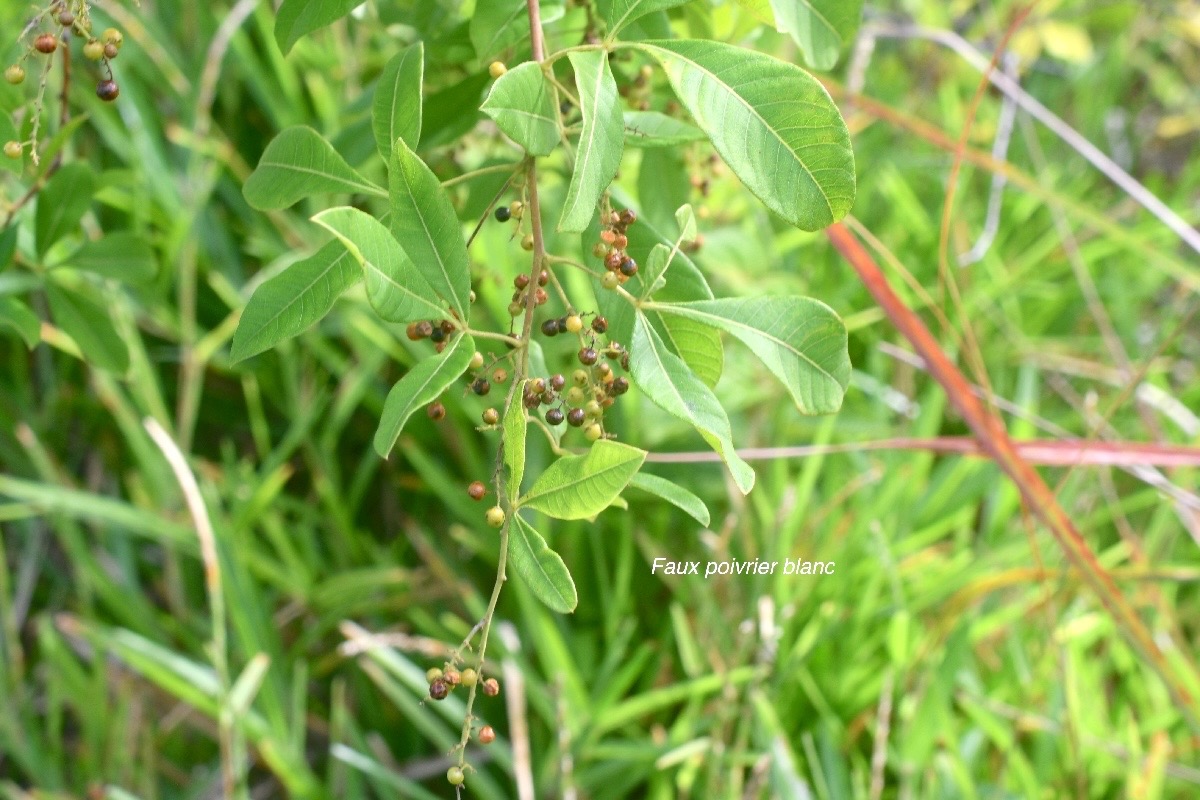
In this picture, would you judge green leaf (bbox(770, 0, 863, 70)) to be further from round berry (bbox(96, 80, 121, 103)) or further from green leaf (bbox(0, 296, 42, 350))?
green leaf (bbox(0, 296, 42, 350))

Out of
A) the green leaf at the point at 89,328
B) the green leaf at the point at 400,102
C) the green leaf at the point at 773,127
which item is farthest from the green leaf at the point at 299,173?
the green leaf at the point at 89,328

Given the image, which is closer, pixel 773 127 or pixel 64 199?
pixel 773 127

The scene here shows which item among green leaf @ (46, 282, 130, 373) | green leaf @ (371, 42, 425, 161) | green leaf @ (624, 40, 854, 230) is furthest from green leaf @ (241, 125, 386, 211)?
green leaf @ (46, 282, 130, 373)

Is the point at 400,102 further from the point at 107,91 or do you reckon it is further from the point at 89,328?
the point at 89,328

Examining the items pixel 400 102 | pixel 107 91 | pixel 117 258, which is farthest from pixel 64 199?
pixel 400 102

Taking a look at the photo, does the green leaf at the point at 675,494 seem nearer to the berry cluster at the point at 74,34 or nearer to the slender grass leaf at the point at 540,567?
the slender grass leaf at the point at 540,567

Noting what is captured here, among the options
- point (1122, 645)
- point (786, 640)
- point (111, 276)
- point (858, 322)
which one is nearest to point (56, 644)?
point (111, 276)
